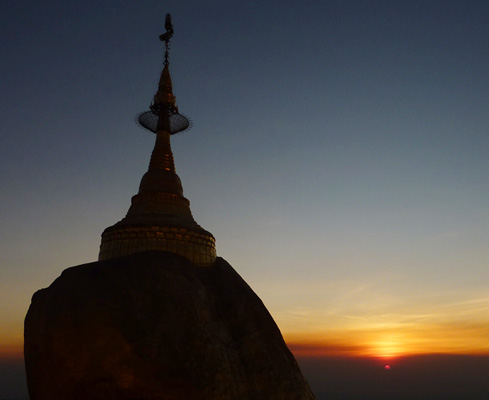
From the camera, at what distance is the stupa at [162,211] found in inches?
842

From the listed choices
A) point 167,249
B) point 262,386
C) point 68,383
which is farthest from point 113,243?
point 262,386

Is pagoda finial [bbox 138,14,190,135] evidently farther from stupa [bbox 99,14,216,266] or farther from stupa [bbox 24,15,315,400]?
stupa [bbox 24,15,315,400]

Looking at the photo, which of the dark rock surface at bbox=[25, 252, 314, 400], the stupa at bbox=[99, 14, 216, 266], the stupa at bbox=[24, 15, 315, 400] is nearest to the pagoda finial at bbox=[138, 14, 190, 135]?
the stupa at bbox=[99, 14, 216, 266]

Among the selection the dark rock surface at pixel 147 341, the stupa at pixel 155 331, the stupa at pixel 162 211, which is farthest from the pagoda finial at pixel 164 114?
the dark rock surface at pixel 147 341

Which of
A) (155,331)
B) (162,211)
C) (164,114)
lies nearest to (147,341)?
(155,331)

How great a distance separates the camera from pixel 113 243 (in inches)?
861

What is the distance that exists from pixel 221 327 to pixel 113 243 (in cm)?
788

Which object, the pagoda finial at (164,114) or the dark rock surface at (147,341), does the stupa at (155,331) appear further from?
the pagoda finial at (164,114)

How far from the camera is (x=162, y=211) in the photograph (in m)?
23.9

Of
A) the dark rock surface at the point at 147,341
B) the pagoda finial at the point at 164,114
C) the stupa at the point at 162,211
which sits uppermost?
the pagoda finial at the point at 164,114

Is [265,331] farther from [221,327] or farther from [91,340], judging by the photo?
[91,340]

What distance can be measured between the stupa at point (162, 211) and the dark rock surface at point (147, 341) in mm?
2237

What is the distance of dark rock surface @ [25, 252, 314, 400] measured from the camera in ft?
48.1

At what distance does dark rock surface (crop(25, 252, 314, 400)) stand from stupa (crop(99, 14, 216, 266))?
2237 mm
